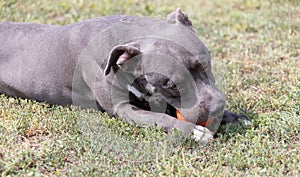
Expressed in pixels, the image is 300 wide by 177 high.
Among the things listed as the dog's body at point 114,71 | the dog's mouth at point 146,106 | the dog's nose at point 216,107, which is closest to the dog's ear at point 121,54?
the dog's body at point 114,71

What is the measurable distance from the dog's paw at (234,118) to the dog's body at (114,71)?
12 millimetres

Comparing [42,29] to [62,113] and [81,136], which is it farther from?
[81,136]

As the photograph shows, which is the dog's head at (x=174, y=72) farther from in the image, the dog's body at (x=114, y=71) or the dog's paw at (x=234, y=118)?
the dog's paw at (x=234, y=118)

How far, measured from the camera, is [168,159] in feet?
14.5

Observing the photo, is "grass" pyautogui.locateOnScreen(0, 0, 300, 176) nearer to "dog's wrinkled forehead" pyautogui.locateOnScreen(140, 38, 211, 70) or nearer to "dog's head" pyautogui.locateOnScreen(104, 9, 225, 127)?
"dog's head" pyautogui.locateOnScreen(104, 9, 225, 127)

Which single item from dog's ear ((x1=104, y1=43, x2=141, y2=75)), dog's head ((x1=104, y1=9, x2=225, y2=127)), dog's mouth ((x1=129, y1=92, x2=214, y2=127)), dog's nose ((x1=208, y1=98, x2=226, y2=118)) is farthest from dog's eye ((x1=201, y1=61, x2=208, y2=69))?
dog's ear ((x1=104, y1=43, x2=141, y2=75))

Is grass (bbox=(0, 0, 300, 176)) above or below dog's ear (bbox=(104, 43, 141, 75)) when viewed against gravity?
below

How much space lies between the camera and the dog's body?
4746 mm

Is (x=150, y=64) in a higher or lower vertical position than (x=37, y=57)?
higher

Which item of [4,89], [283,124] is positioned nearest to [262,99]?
[283,124]

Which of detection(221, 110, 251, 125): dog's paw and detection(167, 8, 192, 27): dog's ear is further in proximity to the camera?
detection(167, 8, 192, 27): dog's ear

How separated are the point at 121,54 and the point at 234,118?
1.28m

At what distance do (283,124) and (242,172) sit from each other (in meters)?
0.96

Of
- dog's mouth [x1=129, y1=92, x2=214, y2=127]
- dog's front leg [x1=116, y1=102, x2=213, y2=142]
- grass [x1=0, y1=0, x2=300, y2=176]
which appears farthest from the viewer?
dog's mouth [x1=129, y1=92, x2=214, y2=127]
